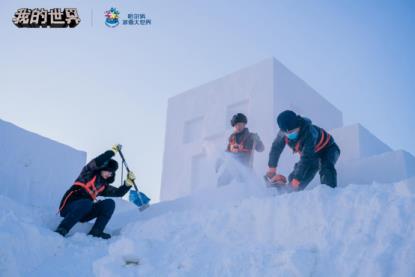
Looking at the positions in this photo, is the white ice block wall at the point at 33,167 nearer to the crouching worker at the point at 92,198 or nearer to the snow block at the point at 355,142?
the crouching worker at the point at 92,198

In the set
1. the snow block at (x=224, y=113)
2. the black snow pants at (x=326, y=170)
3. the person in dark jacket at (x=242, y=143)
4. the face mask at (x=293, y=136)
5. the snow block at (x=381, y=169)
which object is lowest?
the black snow pants at (x=326, y=170)

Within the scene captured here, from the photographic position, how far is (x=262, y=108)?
1131cm

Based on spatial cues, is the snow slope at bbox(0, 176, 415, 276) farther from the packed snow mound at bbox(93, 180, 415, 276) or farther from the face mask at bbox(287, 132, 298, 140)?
the face mask at bbox(287, 132, 298, 140)

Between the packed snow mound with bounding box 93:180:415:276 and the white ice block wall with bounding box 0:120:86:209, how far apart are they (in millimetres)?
3216

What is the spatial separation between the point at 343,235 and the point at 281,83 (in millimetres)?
8033

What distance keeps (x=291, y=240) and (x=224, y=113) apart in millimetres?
8070

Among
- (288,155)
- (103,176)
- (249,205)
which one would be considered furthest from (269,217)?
(288,155)

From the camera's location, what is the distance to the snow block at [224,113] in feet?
37.2

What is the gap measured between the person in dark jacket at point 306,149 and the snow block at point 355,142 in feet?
11.1

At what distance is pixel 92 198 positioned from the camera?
19.2 feet

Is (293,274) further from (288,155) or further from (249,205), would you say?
(288,155)

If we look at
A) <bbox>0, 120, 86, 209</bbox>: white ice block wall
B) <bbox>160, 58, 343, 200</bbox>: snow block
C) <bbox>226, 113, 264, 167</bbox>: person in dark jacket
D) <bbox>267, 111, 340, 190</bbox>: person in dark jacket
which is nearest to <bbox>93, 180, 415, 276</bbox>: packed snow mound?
<bbox>267, 111, 340, 190</bbox>: person in dark jacket

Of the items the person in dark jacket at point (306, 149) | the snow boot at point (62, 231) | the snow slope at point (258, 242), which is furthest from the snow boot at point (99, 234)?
the person in dark jacket at point (306, 149)

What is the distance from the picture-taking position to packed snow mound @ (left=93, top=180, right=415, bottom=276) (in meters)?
3.50
